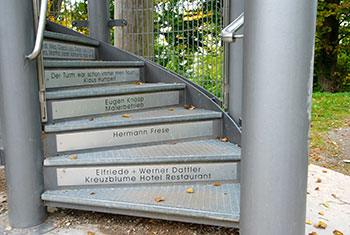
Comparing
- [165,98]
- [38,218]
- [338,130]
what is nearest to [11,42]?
[38,218]

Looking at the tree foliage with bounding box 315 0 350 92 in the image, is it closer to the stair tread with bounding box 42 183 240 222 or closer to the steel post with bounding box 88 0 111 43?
the steel post with bounding box 88 0 111 43

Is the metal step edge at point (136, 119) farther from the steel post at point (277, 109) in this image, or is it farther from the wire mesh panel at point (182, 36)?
the steel post at point (277, 109)

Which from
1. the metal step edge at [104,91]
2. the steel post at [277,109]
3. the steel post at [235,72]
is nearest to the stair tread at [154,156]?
the steel post at [235,72]

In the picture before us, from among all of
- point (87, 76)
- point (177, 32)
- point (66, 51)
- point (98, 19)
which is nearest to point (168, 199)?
point (87, 76)

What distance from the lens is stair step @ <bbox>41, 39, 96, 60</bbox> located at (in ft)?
10.7

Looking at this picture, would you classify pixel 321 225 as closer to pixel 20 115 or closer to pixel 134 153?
pixel 134 153

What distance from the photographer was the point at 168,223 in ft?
8.26

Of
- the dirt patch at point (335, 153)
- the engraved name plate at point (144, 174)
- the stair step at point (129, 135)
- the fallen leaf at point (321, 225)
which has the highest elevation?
the stair step at point (129, 135)

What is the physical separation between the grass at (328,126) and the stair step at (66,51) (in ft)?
10.3

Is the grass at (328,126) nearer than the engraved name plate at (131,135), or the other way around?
the engraved name plate at (131,135)

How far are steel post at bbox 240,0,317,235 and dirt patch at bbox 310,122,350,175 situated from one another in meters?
2.96

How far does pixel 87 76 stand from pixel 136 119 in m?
0.86

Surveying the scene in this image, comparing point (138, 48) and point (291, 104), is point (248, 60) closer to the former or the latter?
point (291, 104)

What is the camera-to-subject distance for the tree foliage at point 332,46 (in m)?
10.7
